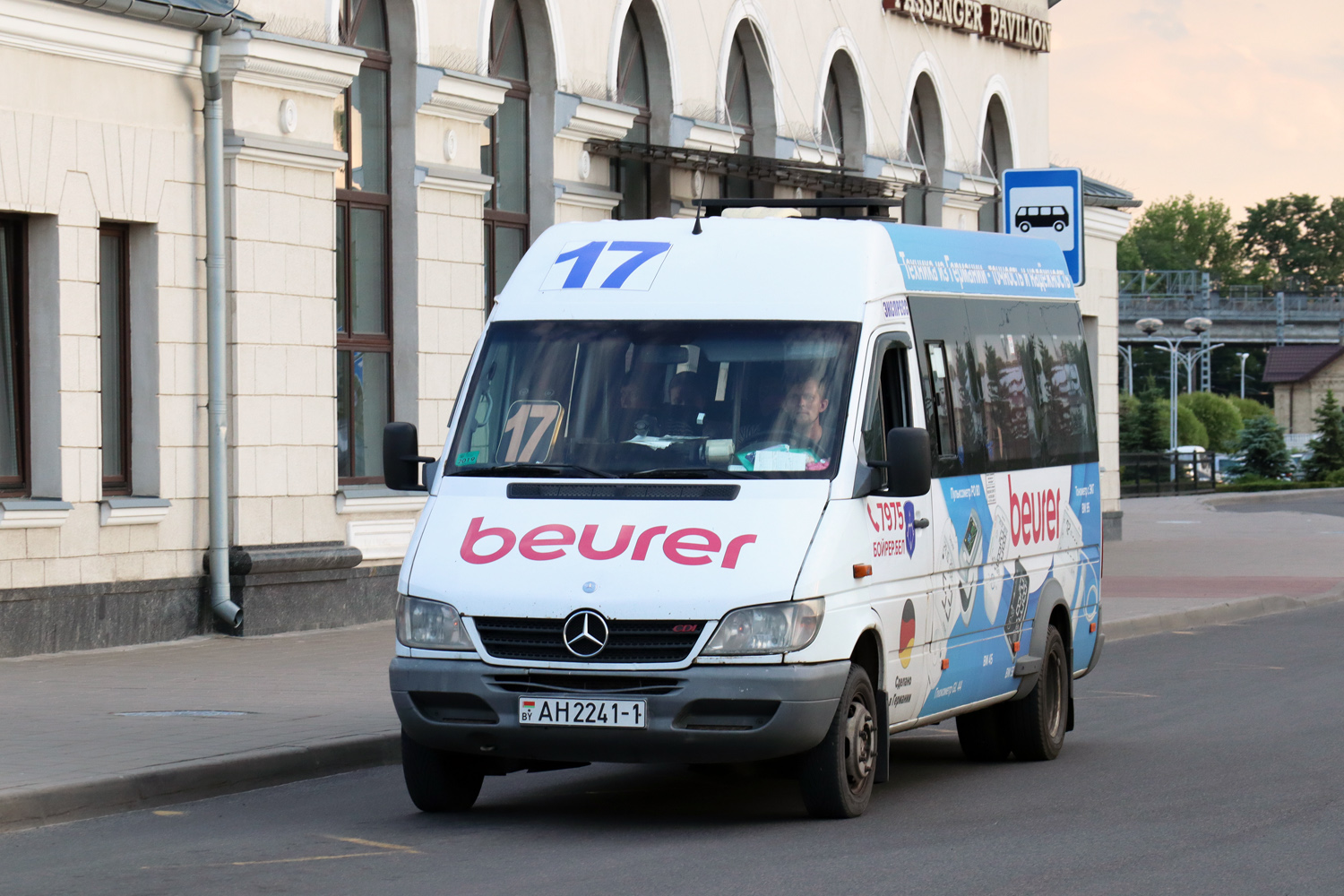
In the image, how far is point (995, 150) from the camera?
31297 mm

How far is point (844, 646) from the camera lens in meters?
8.31

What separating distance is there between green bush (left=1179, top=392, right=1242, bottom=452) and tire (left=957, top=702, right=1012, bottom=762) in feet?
274

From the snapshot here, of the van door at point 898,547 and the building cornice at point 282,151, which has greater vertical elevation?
the building cornice at point 282,151

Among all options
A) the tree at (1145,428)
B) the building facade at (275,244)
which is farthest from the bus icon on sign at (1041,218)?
the tree at (1145,428)

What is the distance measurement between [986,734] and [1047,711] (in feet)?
1.12

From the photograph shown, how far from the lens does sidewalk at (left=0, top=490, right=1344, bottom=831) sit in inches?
362

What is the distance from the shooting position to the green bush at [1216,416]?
3644 inches

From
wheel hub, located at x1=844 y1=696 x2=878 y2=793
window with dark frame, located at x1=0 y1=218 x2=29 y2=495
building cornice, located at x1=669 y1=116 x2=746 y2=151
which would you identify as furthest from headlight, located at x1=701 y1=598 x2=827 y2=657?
building cornice, located at x1=669 y1=116 x2=746 y2=151

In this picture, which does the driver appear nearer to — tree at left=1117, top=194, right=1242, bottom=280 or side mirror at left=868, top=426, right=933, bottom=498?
side mirror at left=868, top=426, right=933, bottom=498

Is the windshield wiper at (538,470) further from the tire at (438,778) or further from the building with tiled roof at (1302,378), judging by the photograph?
the building with tiled roof at (1302,378)

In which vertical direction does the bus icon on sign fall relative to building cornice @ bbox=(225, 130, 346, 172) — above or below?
below

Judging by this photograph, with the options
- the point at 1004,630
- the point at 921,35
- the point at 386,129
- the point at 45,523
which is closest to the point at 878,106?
the point at 921,35

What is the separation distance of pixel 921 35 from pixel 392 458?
20540mm

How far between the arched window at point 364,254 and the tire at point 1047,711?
8414 mm
